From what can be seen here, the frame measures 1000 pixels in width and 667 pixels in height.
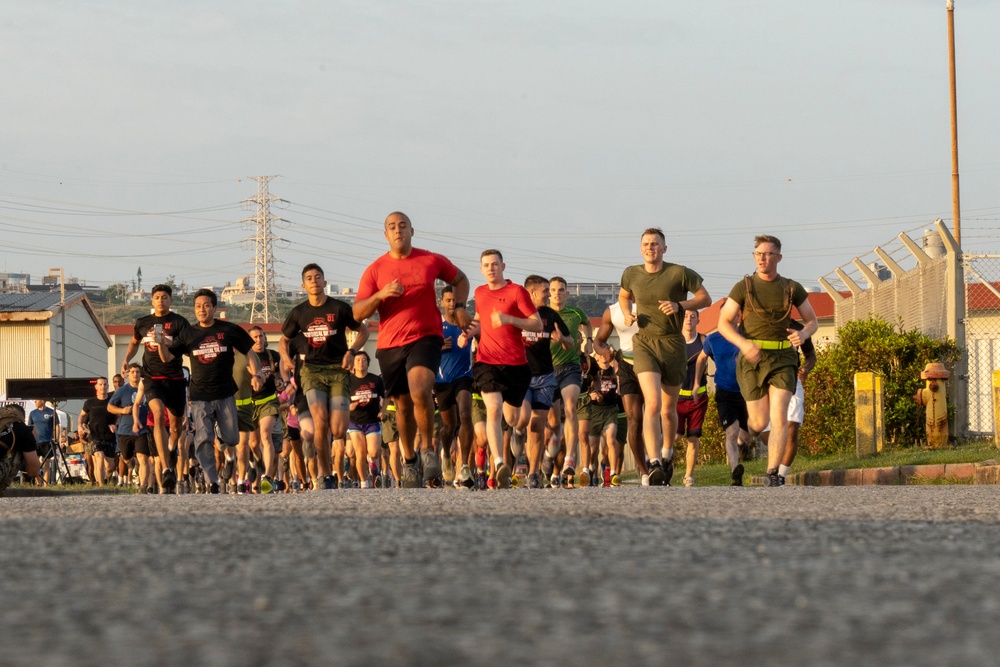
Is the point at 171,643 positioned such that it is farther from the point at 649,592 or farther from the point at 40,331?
the point at 40,331

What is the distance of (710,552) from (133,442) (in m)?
17.9

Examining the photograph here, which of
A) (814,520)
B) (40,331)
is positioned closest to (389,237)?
(814,520)

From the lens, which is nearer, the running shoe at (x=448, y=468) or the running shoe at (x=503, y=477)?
the running shoe at (x=503, y=477)

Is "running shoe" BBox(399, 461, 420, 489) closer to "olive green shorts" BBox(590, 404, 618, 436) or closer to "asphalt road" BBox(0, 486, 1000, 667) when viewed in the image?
"olive green shorts" BBox(590, 404, 618, 436)

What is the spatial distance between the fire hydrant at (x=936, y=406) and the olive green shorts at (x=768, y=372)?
8.06 m

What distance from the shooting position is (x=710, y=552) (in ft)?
17.1

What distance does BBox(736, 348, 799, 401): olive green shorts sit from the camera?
42.0 feet

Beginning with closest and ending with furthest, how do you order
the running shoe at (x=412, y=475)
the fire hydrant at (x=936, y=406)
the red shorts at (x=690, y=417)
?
1. the running shoe at (x=412, y=475)
2. the red shorts at (x=690, y=417)
3. the fire hydrant at (x=936, y=406)

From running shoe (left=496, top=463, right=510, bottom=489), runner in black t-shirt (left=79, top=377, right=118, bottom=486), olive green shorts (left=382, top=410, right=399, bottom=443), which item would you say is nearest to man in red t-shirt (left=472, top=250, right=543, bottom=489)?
running shoe (left=496, top=463, right=510, bottom=489)

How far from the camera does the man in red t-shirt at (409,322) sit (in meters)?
11.7

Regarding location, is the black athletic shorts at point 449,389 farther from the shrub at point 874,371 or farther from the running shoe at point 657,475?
the shrub at point 874,371

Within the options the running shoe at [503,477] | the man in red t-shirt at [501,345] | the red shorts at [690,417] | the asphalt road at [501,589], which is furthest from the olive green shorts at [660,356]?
the asphalt road at [501,589]

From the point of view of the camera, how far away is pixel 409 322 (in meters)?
11.8

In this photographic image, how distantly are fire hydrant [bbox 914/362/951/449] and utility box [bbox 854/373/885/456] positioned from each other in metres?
0.61
